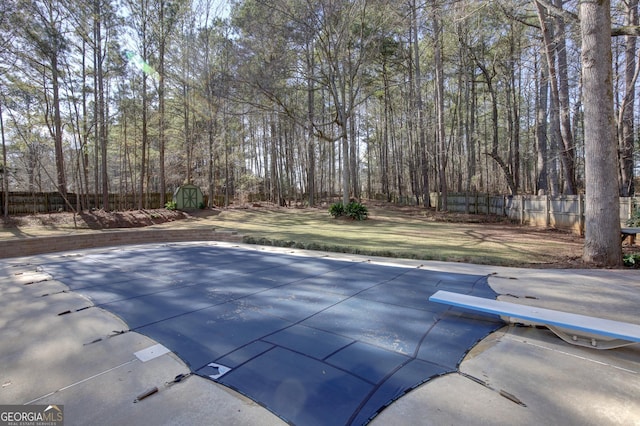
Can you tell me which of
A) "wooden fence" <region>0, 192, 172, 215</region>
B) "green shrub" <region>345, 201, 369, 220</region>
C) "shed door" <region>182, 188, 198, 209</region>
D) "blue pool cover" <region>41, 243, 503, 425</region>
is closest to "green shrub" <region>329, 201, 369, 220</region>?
"green shrub" <region>345, 201, 369, 220</region>

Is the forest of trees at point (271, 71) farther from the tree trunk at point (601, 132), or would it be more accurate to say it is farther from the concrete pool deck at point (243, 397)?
the concrete pool deck at point (243, 397)

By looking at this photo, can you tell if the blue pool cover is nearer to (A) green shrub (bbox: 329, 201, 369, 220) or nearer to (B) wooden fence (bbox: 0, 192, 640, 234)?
(B) wooden fence (bbox: 0, 192, 640, 234)

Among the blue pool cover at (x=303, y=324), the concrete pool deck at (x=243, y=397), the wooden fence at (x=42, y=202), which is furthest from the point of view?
the wooden fence at (x=42, y=202)

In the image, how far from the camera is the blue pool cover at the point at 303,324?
188cm

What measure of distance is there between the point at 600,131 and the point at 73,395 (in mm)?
6764

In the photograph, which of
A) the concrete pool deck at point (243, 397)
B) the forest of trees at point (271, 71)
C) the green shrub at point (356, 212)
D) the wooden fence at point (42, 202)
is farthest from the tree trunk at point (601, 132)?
the wooden fence at point (42, 202)

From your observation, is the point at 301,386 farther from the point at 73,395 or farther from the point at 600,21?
the point at 600,21

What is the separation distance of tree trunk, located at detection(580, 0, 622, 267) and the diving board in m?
3.06

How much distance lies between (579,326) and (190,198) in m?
16.9

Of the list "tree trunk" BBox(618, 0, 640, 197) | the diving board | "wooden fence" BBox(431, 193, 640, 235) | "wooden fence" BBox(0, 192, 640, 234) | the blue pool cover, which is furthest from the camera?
"wooden fence" BBox(0, 192, 640, 234)

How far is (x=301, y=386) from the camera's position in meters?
1.90

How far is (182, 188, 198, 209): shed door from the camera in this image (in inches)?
650

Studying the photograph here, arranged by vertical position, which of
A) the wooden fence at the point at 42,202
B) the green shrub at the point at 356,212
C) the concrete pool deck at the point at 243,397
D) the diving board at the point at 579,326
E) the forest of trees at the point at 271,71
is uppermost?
the forest of trees at the point at 271,71

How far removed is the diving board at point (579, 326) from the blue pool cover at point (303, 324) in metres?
0.18
